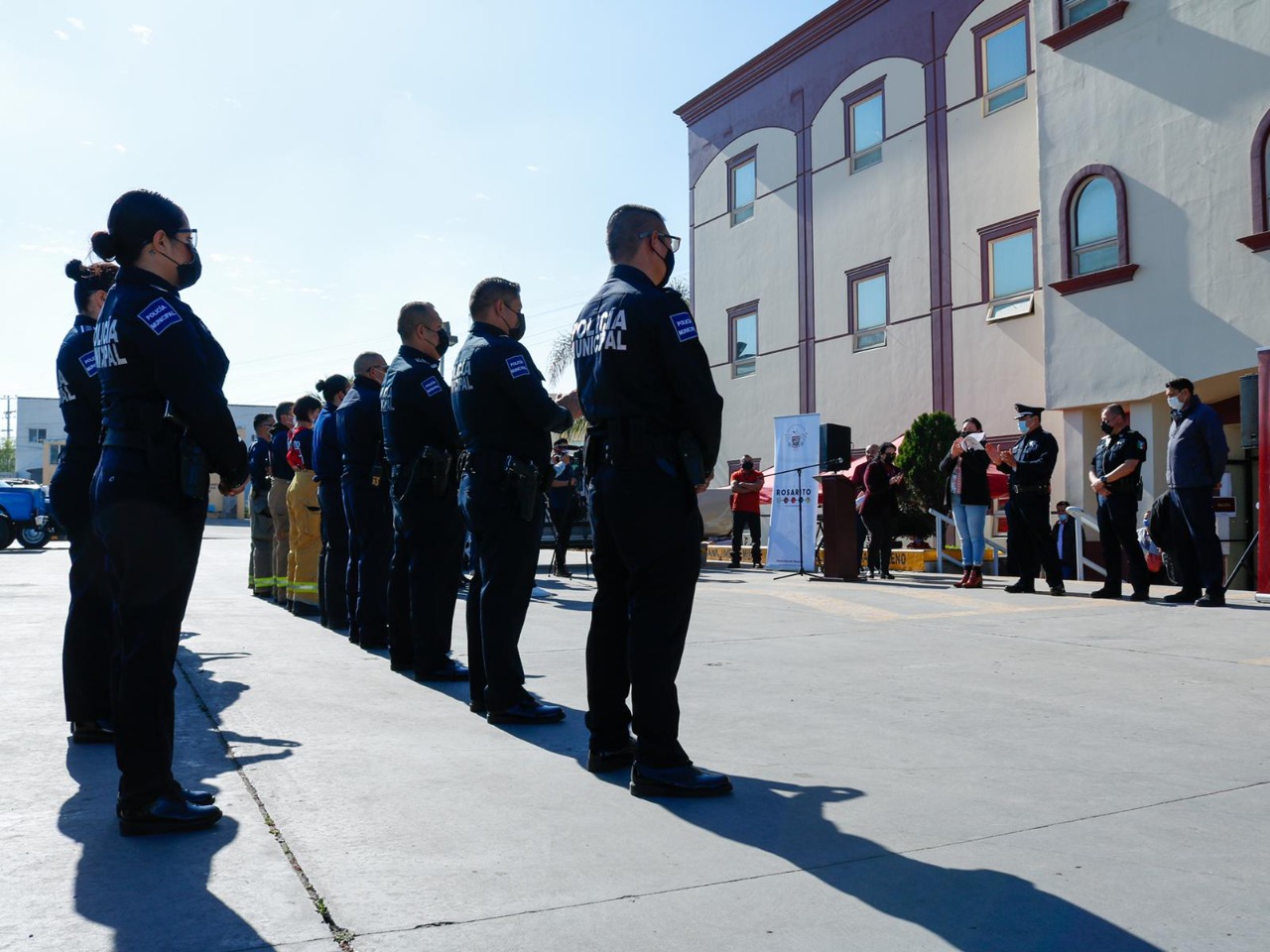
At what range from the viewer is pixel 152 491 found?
10.7ft

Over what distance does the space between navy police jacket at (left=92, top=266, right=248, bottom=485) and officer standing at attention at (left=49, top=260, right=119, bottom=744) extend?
3.94ft

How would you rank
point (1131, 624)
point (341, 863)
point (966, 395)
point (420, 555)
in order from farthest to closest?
point (966, 395) → point (1131, 624) → point (420, 555) → point (341, 863)

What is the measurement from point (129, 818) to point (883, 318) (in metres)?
19.1

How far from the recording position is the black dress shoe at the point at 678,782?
3.54m

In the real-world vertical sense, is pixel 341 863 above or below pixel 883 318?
below

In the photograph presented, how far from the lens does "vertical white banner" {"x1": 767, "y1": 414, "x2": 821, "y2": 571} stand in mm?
14617

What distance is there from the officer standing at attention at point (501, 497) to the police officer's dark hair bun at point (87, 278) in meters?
1.52

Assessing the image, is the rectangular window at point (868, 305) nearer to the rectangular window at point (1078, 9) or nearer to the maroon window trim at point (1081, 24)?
the maroon window trim at point (1081, 24)

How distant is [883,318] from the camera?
68.4 feet

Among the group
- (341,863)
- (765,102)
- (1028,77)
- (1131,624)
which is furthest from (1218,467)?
(765,102)

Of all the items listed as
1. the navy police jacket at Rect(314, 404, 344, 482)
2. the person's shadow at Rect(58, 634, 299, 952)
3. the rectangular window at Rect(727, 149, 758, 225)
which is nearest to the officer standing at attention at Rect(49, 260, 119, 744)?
the person's shadow at Rect(58, 634, 299, 952)

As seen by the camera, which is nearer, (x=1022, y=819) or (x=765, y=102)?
(x=1022, y=819)

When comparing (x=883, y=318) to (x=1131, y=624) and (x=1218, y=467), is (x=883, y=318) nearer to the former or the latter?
(x=1218, y=467)

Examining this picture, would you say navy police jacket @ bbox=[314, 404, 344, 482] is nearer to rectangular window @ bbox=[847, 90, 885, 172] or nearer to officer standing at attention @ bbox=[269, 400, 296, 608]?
officer standing at attention @ bbox=[269, 400, 296, 608]
